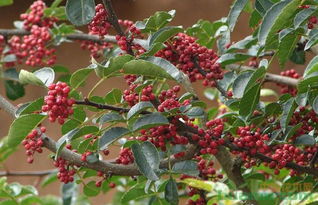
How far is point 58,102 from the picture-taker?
158 centimetres

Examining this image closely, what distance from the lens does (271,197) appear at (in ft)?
4.25

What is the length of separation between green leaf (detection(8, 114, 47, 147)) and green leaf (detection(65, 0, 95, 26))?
27 cm

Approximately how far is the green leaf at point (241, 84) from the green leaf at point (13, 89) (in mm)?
1518

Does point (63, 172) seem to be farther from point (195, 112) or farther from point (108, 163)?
point (195, 112)

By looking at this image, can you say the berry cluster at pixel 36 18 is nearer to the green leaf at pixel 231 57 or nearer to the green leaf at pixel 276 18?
the green leaf at pixel 231 57

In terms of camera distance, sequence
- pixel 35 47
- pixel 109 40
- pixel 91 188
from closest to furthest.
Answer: pixel 91 188 < pixel 109 40 < pixel 35 47

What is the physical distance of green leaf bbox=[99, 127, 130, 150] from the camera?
172cm

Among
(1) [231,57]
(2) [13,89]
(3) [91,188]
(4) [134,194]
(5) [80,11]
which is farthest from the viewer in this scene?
(2) [13,89]

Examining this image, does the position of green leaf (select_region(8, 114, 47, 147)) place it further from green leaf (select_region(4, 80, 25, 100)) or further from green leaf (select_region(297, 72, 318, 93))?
green leaf (select_region(4, 80, 25, 100))

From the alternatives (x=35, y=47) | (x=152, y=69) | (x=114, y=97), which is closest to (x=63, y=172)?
(x=114, y=97)

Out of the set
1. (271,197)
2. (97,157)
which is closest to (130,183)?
(97,157)

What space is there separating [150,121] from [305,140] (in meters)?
0.46

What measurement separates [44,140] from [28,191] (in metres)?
0.70

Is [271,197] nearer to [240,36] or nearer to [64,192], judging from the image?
[64,192]
